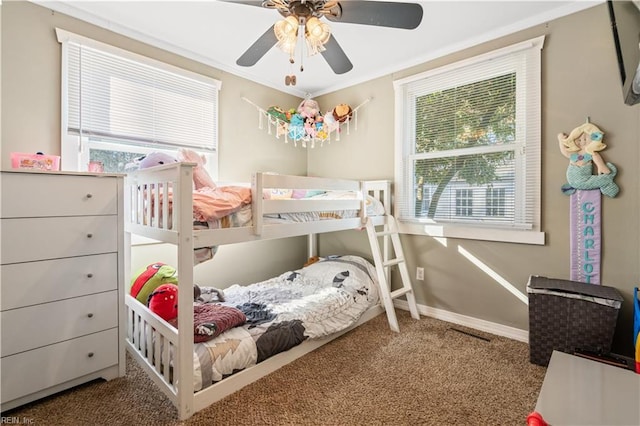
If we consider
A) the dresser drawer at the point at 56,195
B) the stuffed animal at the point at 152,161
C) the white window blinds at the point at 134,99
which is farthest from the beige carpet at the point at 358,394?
the white window blinds at the point at 134,99

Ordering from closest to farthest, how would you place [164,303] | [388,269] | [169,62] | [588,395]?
[588,395], [164,303], [169,62], [388,269]

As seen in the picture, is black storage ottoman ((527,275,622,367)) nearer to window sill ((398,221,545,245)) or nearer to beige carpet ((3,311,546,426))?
beige carpet ((3,311,546,426))

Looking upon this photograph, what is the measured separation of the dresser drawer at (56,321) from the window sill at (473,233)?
244 cm

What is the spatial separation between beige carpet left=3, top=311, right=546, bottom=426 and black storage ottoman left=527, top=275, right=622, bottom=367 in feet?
0.64

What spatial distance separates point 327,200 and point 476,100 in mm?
1577

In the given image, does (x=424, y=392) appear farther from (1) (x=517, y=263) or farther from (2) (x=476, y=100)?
(2) (x=476, y=100)

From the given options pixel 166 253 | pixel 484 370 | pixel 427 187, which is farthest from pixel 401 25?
pixel 166 253

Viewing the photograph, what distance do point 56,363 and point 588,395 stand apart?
236 centimetres

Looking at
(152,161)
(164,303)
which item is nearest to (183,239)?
(164,303)

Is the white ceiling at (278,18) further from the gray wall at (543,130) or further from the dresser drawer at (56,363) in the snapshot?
the dresser drawer at (56,363)

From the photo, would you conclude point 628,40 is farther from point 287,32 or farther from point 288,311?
point 288,311

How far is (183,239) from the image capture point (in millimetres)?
1464

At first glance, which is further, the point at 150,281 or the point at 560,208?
the point at 560,208

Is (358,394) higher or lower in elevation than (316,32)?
lower
